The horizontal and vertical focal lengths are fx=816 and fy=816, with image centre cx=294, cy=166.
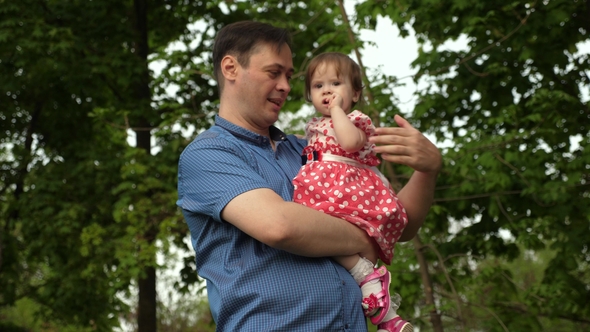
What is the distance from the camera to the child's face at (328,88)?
284 cm

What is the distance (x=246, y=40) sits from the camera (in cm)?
261

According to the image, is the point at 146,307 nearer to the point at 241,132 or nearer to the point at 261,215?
the point at 241,132

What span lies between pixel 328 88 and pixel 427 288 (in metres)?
3.63

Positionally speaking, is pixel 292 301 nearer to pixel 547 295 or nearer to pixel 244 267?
pixel 244 267

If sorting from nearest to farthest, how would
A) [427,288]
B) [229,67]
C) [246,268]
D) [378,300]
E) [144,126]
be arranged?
[246,268], [378,300], [229,67], [427,288], [144,126]

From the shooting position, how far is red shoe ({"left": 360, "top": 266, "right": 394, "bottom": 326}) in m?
2.51

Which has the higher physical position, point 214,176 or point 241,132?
point 241,132

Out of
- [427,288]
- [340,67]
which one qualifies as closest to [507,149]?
[427,288]

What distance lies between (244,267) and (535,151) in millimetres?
5411

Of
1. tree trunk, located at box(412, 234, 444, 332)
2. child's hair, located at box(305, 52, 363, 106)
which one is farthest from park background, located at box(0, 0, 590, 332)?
child's hair, located at box(305, 52, 363, 106)

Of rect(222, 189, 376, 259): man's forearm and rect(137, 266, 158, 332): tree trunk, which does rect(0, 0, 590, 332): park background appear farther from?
rect(222, 189, 376, 259): man's forearm

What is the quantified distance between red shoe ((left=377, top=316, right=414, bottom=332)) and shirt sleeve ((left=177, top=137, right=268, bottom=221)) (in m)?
0.66

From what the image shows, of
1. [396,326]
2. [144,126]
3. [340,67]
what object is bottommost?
[396,326]

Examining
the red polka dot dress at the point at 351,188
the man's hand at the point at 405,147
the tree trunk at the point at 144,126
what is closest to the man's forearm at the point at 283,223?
the red polka dot dress at the point at 351,188
